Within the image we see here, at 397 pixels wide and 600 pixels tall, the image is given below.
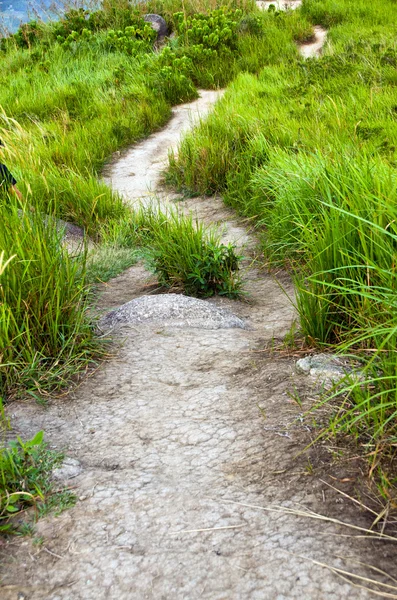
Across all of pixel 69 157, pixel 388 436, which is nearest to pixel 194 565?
pixel 388 436

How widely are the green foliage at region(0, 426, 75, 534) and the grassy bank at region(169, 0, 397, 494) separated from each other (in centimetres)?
97

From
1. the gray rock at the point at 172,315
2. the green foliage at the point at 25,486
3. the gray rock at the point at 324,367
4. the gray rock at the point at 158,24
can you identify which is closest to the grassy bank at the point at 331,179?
the gray rock at the point at 324,367

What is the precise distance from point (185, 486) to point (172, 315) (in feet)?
5.20

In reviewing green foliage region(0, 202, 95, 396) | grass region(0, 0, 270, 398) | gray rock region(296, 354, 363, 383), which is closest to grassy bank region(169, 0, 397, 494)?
gray rock region(296, 354, 363, 383)

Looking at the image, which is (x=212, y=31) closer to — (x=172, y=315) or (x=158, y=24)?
(x=158, y=24)

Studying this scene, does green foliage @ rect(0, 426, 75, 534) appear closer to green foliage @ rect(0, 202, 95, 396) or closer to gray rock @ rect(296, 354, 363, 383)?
green foliage @ rect(0, 202, 95, 396)

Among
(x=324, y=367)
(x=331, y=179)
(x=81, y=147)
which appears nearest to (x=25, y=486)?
(x=324, y=367)

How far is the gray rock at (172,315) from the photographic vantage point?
3.56 metres

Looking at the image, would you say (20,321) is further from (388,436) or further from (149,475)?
(388,436)

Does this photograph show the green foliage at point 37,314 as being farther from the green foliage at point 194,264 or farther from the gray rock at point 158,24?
the gray rock at point 158,24

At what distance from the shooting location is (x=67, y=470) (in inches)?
88.8

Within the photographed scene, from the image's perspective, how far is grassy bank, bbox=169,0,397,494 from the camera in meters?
2.32

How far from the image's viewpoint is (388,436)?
2045 millimetres

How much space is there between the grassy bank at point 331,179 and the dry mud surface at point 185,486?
0.94 ft
